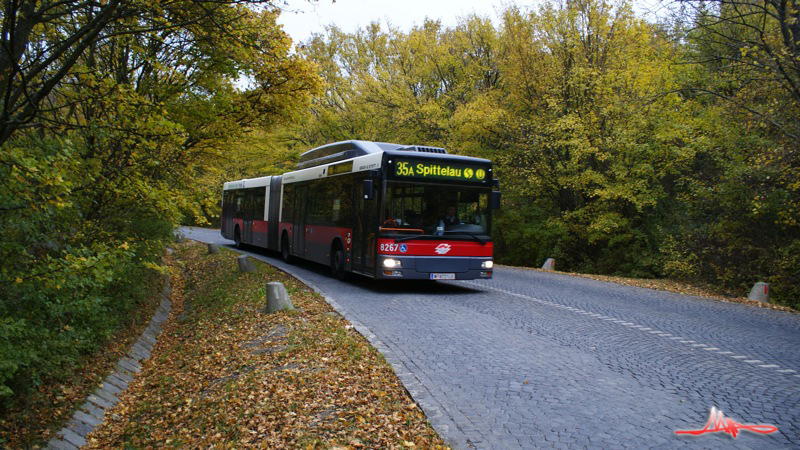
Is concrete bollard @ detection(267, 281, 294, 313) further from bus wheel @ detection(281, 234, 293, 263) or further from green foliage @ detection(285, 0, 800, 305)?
bus wheel @ detection(281, 234, 293, 263)

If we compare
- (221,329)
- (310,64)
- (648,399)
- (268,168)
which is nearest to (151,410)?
(221,329)

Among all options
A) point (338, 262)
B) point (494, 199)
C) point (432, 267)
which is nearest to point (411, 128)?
point (338, 262)

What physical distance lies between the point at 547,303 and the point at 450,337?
3813 mm

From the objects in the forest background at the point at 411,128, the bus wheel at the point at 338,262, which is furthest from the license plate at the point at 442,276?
the forest background at the point at 411,128

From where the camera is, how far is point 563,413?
201 inches

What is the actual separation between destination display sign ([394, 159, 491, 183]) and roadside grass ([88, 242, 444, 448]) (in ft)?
10.1

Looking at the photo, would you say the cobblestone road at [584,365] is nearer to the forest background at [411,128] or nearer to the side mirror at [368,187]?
the side mirror at [368,187]

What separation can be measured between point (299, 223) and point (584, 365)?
1240 centimetres

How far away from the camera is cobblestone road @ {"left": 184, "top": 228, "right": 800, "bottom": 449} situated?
4.79 metres

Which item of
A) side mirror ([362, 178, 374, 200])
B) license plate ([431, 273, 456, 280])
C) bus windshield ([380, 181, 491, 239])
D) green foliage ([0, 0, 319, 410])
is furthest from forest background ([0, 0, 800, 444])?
license plate ([431, 273, 456, 280])

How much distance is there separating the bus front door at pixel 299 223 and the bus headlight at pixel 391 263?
599 cm

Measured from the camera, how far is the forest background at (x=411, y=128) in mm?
6496

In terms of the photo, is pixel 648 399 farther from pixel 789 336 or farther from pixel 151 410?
pixel 151 410

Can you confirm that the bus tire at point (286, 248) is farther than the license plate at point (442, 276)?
Yes
